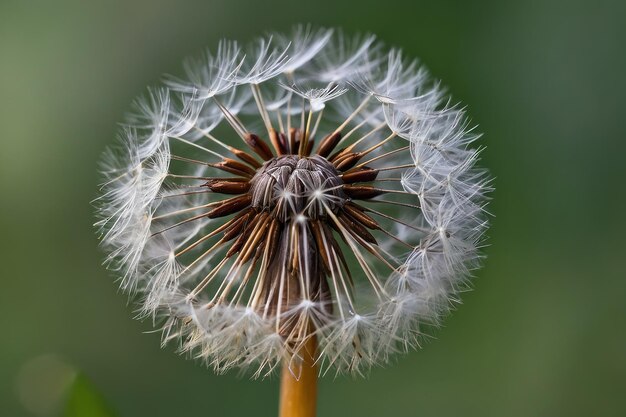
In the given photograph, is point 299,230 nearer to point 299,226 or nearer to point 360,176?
point 299,226

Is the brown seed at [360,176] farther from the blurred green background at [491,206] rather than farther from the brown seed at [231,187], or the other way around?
the blurred green background at [491,206]

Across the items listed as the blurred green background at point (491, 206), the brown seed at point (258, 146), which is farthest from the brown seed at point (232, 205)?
the blurred green background at point (491, 206)

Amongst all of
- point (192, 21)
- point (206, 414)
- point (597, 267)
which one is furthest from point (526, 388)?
point (192, 21)

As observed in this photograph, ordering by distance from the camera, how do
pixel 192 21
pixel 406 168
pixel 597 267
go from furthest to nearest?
pixel 192 21
pixel 597 267
pixel 406 168

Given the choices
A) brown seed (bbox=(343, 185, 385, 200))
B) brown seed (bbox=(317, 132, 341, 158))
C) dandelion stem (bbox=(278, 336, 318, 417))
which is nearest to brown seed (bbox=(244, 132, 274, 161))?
brown seed (bbox=(317, 132, 341, 158))

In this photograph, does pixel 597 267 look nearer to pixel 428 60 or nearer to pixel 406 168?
pixel 428 60

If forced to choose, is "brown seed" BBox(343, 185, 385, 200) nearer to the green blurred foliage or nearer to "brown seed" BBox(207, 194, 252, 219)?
"brown seed" BBox(207, 194, 252, 219)

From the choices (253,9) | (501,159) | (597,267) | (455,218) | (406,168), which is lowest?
(455,218)

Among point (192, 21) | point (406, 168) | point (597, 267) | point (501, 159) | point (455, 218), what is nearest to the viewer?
point (455, 218)
